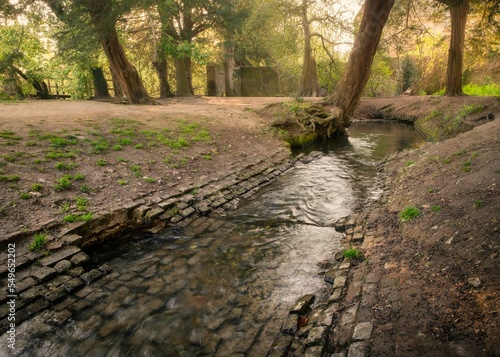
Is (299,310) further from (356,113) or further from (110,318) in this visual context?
(356,113)

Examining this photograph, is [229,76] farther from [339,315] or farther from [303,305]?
[339,315]

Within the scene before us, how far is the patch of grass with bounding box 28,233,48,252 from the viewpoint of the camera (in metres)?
4.70

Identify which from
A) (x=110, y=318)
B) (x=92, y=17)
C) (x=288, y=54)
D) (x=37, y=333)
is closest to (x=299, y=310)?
(x=110, y=318)

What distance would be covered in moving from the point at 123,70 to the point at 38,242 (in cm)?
1294

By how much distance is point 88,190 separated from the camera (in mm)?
6426

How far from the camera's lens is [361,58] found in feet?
45.9

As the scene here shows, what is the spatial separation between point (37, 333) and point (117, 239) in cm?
229

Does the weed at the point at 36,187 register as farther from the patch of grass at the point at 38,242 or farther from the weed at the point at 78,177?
the patch of grass at the point at 38,242

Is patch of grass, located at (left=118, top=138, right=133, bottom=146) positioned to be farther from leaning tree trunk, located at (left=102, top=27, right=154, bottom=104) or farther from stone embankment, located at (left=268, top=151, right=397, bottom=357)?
leaning tree trunk, located at (left=102, top=27, right=154, bottom=104)

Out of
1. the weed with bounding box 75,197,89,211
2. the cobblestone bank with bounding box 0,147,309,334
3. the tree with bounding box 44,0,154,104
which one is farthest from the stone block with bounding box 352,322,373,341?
the tree with bounding box 44,0,154,104

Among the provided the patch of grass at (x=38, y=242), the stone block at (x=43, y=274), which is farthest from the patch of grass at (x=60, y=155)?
the stone block at (x=43, y=274)

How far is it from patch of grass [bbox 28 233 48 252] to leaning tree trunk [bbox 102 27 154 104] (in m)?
11.4

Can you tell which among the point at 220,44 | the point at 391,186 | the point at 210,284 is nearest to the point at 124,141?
the point at 210,284

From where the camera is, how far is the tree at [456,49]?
1627 centimetres
